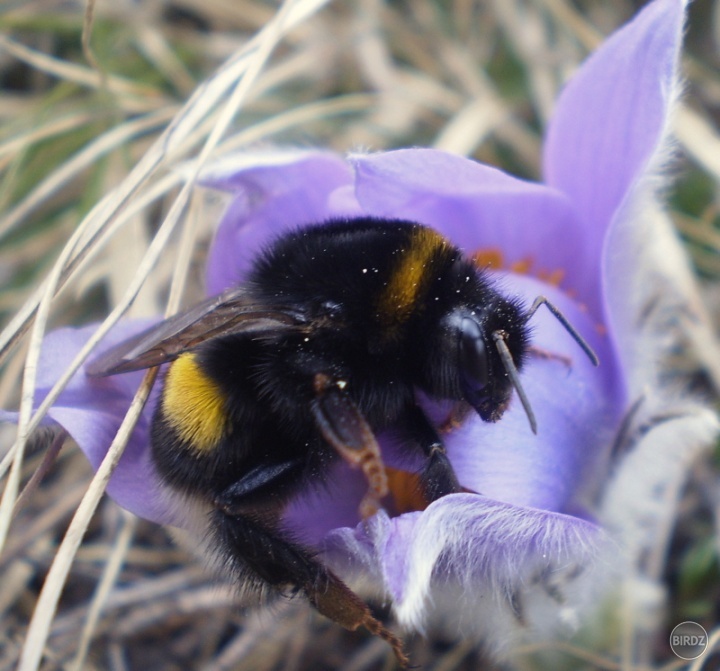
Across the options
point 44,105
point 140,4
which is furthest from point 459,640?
point 140,4

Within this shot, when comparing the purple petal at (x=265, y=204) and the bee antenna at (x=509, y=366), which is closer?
the bee antenna at (x=509, y=366)

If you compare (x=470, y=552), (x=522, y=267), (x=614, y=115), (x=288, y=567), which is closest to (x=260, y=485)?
(x=288, y=567)

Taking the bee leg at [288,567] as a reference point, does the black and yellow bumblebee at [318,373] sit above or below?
above

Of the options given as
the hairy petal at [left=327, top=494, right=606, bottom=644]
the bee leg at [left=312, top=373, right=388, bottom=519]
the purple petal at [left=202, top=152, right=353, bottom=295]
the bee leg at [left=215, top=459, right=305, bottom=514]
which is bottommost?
the hairy petal at [left=327, top=494, right=606, bottom=644]

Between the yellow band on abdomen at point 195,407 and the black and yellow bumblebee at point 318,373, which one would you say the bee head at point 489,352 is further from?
the yellow band on abdomen at point 195,407

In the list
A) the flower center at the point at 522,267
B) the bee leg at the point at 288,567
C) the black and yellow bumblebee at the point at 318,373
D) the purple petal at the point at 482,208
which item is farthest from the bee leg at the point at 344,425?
the flower center at the point at 522,267

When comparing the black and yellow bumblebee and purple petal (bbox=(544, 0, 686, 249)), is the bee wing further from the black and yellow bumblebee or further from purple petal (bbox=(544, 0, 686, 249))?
purple petal (bbox=(544, 0, 686, 249))

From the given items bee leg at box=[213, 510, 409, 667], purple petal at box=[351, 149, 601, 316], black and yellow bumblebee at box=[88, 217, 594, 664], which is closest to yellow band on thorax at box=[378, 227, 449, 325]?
black and yellow bumblebee at box=[88, 217, 594, 664]

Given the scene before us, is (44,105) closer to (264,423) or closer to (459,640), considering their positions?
(264,423)
